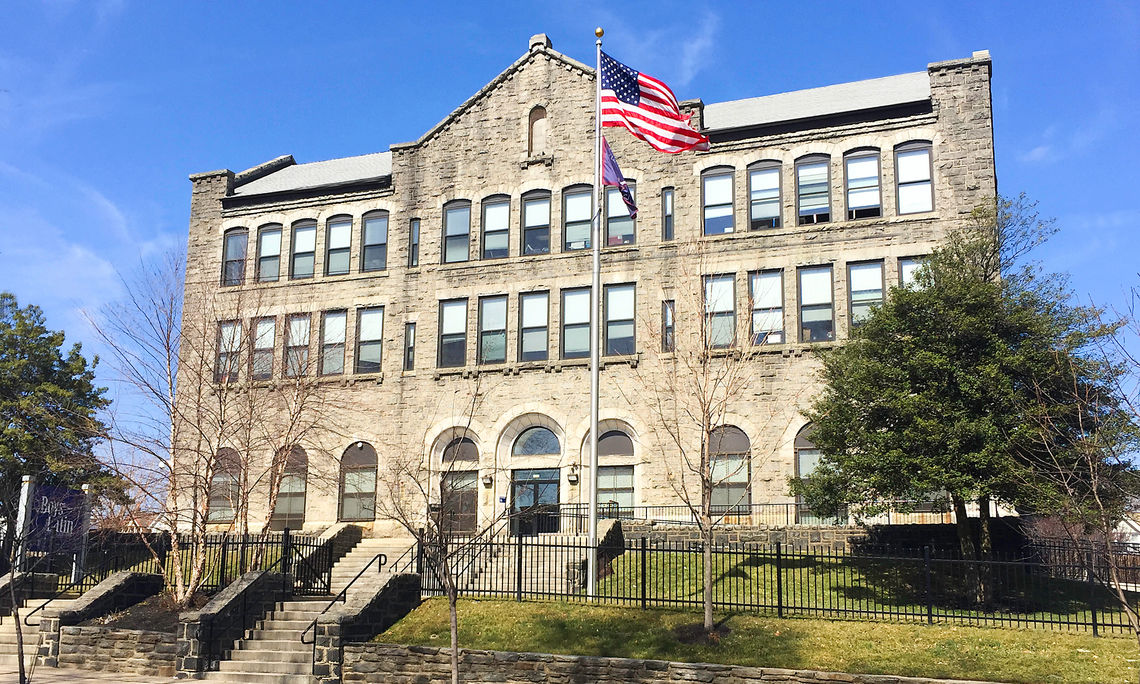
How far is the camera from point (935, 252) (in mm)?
24703

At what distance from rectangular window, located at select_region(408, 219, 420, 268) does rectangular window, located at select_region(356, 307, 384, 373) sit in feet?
6.00

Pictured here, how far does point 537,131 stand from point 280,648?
61.7 ft

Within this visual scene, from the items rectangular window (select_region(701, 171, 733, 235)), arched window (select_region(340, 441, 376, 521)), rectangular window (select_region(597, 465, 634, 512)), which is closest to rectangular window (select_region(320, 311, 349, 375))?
arched window (select_region(340, 441, 376, 521))

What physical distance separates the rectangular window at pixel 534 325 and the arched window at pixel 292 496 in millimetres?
7798

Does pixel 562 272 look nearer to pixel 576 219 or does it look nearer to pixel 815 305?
pixel 576 219

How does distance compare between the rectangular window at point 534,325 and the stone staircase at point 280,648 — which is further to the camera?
the rectangular window at point 534,325

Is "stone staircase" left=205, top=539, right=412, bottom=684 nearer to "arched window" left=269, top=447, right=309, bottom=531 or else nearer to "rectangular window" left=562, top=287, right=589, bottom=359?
"arched window" left=269, top=447, right=309, bottom=531

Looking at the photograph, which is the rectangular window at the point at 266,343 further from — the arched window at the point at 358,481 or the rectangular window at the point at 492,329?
the rectangular window at the point at 492,329

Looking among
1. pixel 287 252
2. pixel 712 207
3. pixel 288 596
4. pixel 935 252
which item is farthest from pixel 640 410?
pixel 287 252

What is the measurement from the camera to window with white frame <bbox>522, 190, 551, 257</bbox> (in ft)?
108

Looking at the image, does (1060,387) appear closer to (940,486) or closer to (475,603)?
(940,486)

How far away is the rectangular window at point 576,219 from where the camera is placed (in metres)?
32.3

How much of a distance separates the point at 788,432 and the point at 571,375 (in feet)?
21.5

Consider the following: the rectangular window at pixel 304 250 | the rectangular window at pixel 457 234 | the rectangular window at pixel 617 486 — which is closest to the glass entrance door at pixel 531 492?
the rectangular window at pixel 617 486
